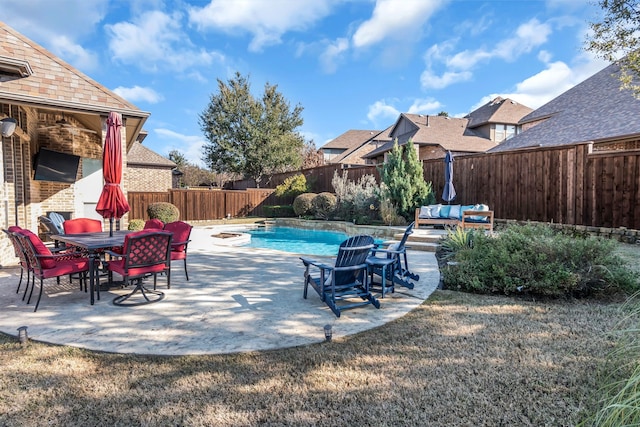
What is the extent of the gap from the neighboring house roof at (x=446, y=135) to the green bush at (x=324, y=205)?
1207 cm

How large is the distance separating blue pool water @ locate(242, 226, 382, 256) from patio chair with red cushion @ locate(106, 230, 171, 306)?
5.46 meters

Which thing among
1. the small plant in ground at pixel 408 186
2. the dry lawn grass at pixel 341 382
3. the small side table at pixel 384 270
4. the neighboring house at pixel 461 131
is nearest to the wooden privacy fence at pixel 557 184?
the small plant in ground at pixel 408 186

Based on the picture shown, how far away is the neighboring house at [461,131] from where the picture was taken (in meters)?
25.8

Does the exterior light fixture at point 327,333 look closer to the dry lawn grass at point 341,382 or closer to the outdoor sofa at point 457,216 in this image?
the dry lawn grass at point 341,382

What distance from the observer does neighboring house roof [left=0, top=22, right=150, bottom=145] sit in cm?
619

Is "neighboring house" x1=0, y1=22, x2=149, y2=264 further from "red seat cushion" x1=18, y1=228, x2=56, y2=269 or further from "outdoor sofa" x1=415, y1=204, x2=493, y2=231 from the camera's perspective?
"outdoor sofa" x1=415, y1=204, x2=493, y2=231

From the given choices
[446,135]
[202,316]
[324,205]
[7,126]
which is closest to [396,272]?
[202,316]

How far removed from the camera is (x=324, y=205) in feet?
53.0

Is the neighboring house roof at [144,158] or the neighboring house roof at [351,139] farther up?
the neighboring house roof at [351,139]

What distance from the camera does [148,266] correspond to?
4.39 meters

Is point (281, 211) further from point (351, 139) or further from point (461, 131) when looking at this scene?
point (351, 139)

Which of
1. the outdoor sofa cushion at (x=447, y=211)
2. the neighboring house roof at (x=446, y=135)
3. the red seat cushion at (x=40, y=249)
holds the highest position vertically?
the neighboring house roof at (x=446, y=135)

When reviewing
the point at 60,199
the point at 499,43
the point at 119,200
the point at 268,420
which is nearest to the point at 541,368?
the point at 268,420

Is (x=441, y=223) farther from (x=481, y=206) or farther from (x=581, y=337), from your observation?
(x=581, y=337)
